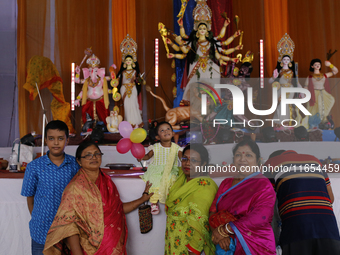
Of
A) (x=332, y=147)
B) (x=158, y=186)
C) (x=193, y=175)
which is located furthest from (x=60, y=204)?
(x=332, y=147)

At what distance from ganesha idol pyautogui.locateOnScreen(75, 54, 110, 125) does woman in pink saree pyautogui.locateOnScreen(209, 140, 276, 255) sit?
139 inches

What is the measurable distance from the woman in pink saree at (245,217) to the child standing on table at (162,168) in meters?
0.40

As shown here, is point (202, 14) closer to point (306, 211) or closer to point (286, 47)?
point (286, 47)

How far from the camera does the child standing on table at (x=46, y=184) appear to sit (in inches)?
67.4

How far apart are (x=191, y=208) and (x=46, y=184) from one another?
0.84 metres

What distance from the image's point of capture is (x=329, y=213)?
1612 millimetres

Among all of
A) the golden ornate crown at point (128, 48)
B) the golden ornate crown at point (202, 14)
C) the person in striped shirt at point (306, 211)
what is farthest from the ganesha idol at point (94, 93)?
the person in striped shirt at point (306, 211)

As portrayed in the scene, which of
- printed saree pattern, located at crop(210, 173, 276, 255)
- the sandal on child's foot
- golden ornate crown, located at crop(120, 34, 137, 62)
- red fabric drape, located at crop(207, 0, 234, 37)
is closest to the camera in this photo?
printed saree pattern, located at crop(210, 173, 276, 255)

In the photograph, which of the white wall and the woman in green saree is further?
the white wall

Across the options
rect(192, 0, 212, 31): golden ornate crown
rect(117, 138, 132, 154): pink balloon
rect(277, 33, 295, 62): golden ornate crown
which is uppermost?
rect(192, 0, 212, 31): golden ornate crown

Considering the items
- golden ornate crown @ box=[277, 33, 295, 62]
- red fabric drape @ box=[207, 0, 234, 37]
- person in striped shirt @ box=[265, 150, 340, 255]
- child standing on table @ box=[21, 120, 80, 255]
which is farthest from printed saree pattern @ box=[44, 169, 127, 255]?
red fabric drape @ box=[207, 0, 234, 37]

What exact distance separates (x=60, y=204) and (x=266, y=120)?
4.56 m

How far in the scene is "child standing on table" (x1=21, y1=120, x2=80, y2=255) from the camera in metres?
1.71

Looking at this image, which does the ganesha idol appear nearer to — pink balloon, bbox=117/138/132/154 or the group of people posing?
pink balloon, bbox=117/138/132/154
